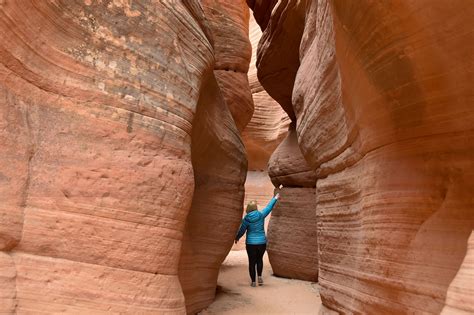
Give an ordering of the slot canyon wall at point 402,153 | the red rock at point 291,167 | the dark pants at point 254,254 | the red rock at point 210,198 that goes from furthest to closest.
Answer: the red rock at point 291,167 → the dark pants at point 254,254 → the red rock at point 210,198 → the slot canyon wall at point 402,153

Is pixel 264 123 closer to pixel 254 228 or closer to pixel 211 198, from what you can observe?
pixel 254 228

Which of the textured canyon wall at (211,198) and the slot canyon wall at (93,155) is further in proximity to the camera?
the textured canyon wall at (211,198)

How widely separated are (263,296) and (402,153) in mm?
4007

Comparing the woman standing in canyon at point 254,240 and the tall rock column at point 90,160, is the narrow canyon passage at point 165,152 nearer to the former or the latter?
the tall rock column at point 90,160

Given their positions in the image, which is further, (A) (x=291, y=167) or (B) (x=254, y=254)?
(A) (x=291, y=167)

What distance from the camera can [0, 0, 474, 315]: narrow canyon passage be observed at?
81.7 inches

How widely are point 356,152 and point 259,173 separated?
40.0ft

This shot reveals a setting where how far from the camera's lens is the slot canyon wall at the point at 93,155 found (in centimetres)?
214

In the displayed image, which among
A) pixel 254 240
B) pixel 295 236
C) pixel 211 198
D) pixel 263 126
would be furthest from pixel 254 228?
pixel 263 126

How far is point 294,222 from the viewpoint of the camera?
24.9 ft

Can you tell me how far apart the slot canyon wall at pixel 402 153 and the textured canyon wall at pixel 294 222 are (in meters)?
3.67

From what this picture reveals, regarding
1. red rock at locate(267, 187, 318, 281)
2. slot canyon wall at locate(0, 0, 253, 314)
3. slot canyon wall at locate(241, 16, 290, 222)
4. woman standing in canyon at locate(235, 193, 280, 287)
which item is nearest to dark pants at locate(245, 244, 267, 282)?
woman standing in canyon at locate(235, 193, 280, 287)

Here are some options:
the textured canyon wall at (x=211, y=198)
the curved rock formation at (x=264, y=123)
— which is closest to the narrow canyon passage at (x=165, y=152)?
the textured canyon wall at (x=211, y=198)

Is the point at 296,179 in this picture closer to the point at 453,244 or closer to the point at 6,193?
the point at 453,244
